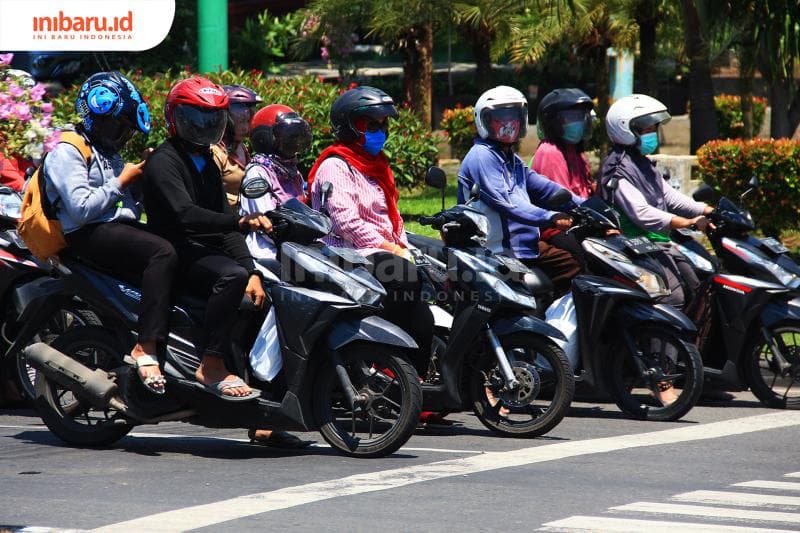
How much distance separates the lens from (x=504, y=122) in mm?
9094

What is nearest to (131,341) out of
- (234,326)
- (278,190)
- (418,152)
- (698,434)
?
(234,326)

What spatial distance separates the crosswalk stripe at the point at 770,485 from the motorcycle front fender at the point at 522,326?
4.65ft

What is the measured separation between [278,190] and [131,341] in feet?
6.30

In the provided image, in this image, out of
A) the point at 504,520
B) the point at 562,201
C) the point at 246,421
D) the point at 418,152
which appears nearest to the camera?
the point at 504,520

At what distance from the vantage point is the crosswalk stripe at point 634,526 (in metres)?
5.82

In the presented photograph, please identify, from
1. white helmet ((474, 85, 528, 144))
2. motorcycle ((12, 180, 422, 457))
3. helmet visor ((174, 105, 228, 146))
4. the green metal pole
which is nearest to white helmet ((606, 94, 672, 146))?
white helmet ((474, 85, 528, 144))

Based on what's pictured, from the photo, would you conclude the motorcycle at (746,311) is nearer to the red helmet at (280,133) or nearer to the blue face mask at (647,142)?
the blue face mask at (647,142)

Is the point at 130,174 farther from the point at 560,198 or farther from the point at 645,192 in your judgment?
the point at 645,192

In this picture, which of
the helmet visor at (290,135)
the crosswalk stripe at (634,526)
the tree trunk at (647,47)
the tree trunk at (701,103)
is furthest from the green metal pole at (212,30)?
the tree trunk at (647,47)

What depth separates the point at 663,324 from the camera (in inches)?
342

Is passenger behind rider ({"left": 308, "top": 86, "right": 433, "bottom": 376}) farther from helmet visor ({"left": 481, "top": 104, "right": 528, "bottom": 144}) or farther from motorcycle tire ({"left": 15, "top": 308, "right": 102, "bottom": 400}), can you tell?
motorcycle tire ({"left": 15, "top": 308, "right": 102, "bottom": 400})

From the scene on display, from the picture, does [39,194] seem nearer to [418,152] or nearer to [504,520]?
[504,520]

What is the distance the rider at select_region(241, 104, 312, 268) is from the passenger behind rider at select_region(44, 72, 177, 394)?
1364 millimetres

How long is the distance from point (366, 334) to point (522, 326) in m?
1.15
